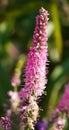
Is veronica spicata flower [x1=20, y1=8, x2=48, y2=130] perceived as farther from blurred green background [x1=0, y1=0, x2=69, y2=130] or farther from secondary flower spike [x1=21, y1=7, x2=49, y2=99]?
blurred green background [x1=0, y1=0, x2=69, y2=130]

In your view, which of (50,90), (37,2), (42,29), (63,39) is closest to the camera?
(42,29)

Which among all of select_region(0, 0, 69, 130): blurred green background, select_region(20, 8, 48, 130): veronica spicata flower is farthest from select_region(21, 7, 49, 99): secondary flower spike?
select_region(0, 0, 69, 130): blurred green background

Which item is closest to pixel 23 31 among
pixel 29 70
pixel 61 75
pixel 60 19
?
pixel 60 19

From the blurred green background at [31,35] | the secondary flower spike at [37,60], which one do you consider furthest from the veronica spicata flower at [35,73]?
the blurred green background at [31,35]

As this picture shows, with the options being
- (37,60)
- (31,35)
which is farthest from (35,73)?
(31,35)

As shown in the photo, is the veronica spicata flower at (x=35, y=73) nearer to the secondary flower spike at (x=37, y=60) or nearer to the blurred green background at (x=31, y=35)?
the secondary flower spike at (x=37, y=60)

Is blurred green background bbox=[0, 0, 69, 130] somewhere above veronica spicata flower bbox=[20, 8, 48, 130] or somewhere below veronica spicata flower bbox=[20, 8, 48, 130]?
above

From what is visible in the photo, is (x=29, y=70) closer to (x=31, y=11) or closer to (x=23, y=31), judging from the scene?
(x=31, y=11)
